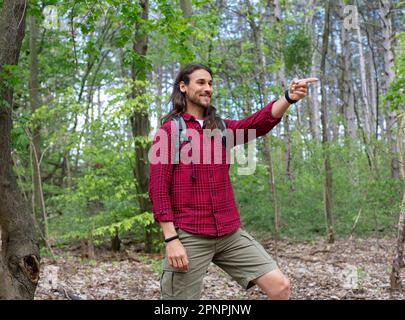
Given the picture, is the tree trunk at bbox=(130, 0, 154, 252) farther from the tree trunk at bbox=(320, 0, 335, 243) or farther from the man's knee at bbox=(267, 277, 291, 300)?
the man's knee at bbox=(267, 277, 291, 300)

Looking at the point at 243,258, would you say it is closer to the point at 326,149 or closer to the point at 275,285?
the point at 275,285

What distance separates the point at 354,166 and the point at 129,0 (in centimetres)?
904

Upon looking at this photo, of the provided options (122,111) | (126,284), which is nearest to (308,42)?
(122,111)

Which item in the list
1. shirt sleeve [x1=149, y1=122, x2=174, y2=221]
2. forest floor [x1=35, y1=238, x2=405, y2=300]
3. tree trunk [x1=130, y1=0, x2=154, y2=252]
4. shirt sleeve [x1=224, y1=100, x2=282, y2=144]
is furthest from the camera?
tree trunk [x1=130, y1=0, x2=154, y2=252]

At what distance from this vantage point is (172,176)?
9.80 feet

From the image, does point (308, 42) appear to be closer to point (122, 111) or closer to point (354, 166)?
point (122, 111)

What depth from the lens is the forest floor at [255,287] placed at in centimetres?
624

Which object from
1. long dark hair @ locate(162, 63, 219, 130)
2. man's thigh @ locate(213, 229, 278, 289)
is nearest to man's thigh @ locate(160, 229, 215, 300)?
man's thigh @ locate(213, 229, 278, 289)

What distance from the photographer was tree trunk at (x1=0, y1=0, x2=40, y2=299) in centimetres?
382

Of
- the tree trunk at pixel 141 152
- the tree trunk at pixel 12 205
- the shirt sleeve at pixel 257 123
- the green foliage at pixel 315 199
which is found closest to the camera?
the shirt sleeve at pixel 257 123

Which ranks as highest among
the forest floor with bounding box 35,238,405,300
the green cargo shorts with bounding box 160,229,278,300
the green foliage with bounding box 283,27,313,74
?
the green foliage with bounding box 283,27,313,74

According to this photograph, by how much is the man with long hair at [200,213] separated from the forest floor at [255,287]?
3240mm

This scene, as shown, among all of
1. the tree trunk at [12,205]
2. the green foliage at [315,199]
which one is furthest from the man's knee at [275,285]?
the green foliage at [315,199]

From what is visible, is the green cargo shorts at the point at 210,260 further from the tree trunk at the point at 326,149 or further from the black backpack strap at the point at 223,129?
the tree trunk at the point at 326,149
